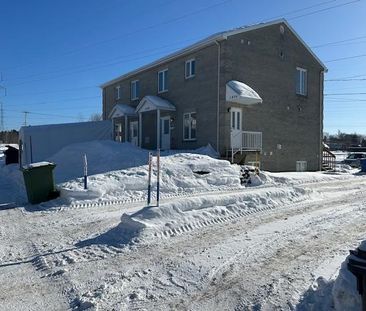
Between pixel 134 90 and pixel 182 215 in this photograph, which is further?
pixel 134 90

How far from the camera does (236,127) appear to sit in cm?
2066

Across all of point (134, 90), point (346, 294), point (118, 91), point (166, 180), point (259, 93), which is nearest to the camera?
point (346, 294)

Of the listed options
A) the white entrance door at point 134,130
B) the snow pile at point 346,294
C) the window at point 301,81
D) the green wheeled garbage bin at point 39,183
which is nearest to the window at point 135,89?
the white entrance door at point 134,130

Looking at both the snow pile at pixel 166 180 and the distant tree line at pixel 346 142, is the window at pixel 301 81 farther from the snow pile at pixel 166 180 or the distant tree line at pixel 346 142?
the distant tree line at pixel 346 142

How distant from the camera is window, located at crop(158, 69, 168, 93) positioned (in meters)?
24.9

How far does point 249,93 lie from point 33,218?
1390 cm

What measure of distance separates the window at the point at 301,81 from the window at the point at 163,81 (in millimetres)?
8779

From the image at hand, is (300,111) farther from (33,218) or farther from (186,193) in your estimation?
(33,218)

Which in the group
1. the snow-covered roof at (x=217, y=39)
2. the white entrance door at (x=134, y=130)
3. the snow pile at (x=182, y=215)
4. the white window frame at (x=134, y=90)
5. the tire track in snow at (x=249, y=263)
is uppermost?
the snow-covered roof at (x=217, y=39)

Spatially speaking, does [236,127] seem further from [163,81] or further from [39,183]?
[39,183]

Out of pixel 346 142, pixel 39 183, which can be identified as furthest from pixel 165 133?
pixel 346 142

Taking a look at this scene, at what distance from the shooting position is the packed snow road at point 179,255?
4.29 m

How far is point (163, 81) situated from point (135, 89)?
4498mm

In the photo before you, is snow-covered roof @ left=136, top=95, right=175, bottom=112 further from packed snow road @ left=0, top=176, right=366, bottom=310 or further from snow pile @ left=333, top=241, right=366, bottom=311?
snow pile @ left=333, top=241, right=366, bottom=311
